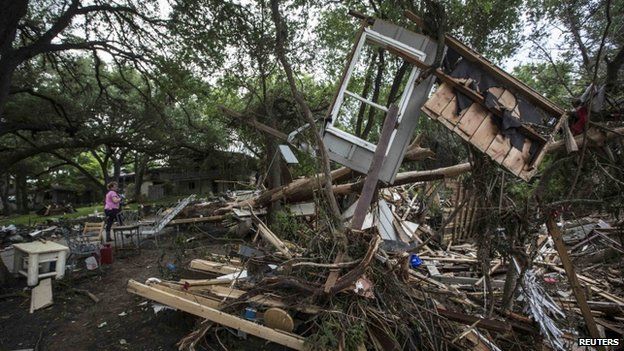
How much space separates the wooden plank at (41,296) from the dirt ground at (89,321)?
0.32 feet

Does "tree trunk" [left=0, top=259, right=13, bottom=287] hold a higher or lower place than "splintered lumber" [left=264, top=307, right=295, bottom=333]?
lower

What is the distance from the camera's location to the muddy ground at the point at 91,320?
4.31m

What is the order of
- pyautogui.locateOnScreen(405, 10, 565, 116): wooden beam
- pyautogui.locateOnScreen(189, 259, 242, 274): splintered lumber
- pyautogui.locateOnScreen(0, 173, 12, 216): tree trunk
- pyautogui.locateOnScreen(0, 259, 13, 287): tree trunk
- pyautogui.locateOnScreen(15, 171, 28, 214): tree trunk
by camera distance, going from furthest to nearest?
pyautogui.locateOnScreen(0, 173, 12, 216): tree trunk < pyautogui.locateOnScreen(15, 171, 28, 214): tree trunk < pyautogui.locateOnScreen(0, 259, 13, 287): tree trunk < pyautogui.locateOnScreen(189, 259, 242, 274): splintered lumber < pyautogui.locateOnScreen(405, 10, 565, 116): wooden beam

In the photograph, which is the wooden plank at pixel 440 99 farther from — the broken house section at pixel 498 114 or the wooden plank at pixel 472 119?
the wooden plank at pixel 472 119

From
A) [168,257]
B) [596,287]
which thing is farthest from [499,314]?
[168,257]

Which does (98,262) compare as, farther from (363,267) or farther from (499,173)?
(499,173)

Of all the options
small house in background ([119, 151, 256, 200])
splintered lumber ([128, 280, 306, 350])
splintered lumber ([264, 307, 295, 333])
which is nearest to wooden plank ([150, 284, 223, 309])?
splintered lumber ([128, 280, 306, 350])

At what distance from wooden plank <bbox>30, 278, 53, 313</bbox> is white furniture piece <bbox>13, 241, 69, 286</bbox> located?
0.36 feet

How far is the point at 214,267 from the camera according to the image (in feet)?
17.7

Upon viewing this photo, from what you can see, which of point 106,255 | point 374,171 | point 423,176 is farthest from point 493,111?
point 106,255

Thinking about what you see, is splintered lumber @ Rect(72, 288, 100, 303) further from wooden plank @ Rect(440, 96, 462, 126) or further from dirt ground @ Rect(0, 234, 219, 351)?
wooden plank @ Rect(440, 96, 462, 126)

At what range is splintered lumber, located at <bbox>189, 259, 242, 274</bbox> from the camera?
17.3ft

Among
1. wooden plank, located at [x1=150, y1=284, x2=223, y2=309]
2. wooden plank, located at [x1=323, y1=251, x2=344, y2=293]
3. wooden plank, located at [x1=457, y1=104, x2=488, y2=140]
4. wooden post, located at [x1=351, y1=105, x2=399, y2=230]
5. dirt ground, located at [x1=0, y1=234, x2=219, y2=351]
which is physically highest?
wooden plank, located at [x1=457, y1=104, x2=488, y2=140]

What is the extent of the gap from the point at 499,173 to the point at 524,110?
2.82 feet
